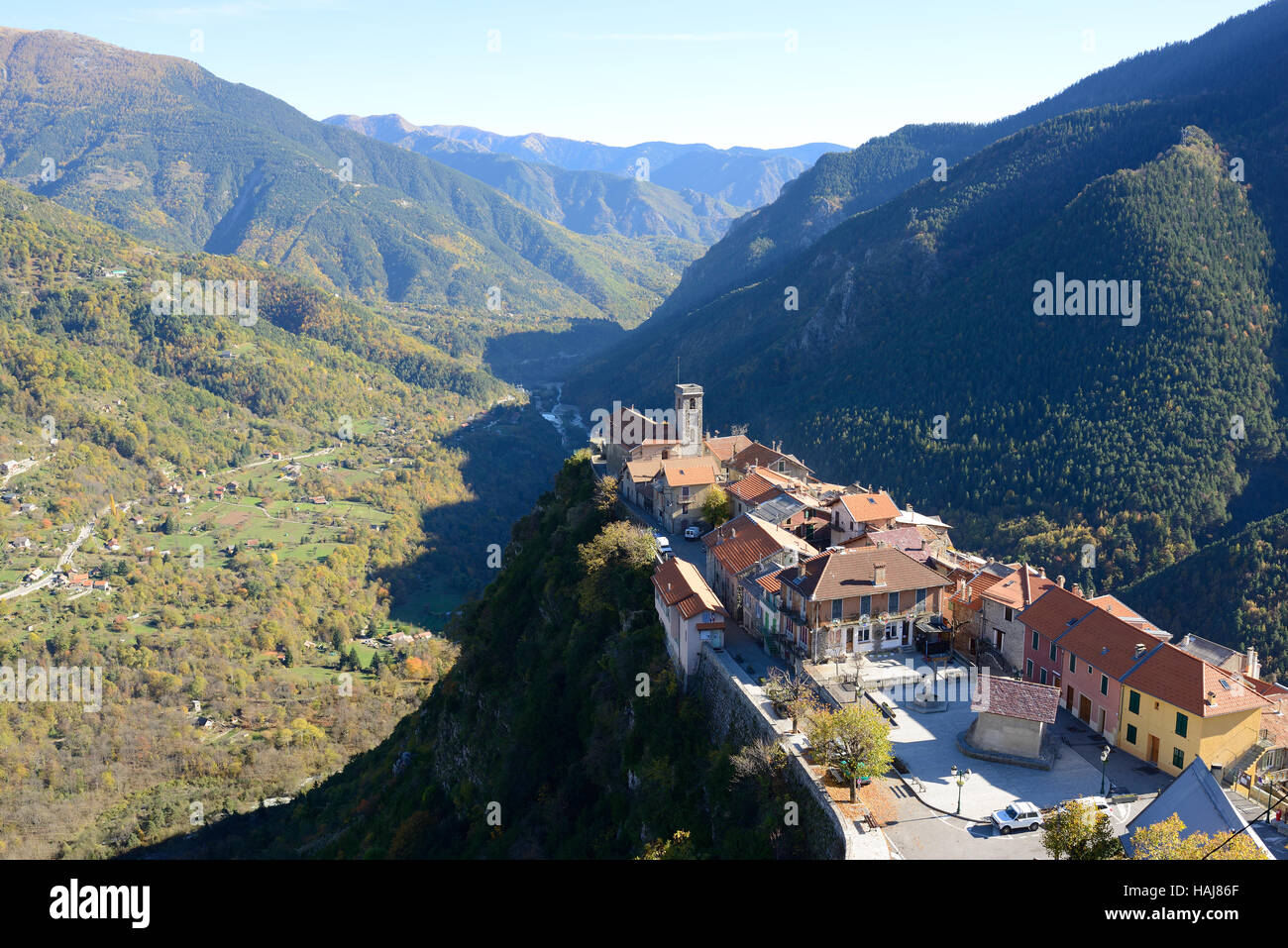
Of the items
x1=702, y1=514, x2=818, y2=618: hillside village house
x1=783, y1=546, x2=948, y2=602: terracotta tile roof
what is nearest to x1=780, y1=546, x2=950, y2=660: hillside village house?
x1=783, y1=546, x2=948, y2=602: terracotta tile roof

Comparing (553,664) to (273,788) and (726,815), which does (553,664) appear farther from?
(273,788)

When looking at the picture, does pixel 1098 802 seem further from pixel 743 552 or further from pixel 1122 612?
pixel 743 552

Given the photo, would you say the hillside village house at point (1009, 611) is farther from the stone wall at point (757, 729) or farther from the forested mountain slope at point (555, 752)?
the forested mountain slope at point (555, 752)

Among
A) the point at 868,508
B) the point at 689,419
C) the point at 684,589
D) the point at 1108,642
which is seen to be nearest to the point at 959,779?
the point at 1108,642

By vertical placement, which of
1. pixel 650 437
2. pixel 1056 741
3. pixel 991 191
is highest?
pixel 991 191

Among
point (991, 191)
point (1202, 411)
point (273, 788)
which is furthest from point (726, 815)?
point (991, 191)
